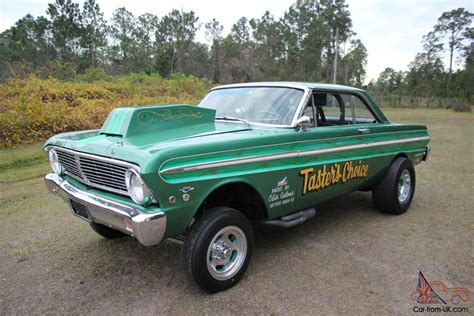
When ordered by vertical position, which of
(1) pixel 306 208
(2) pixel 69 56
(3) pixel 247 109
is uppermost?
(2) pixel 69 56

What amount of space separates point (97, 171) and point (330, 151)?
2298 mm

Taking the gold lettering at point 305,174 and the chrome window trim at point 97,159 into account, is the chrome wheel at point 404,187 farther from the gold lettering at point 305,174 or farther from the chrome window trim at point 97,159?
the chrome window trim at point 97,159

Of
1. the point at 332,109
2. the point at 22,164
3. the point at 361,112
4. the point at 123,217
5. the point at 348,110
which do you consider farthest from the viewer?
the point at 22,164

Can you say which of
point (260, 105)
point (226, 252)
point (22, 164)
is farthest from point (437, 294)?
point (22, 164)

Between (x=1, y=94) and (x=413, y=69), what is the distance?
64140mm

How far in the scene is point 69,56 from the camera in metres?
38.6

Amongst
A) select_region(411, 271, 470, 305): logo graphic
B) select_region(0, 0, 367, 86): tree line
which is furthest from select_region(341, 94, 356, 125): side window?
select_region(0, 0, 367, 86): tree line

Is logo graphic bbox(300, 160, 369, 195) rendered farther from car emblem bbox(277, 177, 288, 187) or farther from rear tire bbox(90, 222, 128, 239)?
rear tire bbox(90, 222, 128, 239)

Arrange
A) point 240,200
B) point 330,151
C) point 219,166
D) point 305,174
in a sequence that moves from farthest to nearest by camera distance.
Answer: point 330,151
point 305,174
point 240,200
point 219,166

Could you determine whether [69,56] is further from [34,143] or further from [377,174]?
[377,174]

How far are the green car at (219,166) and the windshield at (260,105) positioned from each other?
0.01 m

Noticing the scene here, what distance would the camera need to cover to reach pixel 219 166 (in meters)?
2.87

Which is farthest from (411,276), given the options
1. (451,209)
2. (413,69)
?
(413,69)

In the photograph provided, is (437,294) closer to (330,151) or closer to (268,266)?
(268,266)
